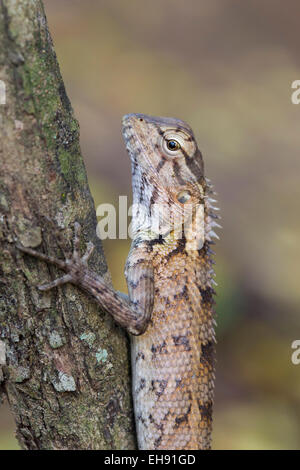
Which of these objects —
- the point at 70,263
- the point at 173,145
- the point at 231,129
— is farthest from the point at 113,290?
the point at 231,129

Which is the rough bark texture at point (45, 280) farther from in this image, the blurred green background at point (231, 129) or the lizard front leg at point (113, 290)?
the blurred green background at point (231, 129)

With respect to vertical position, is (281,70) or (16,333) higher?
(281,70)

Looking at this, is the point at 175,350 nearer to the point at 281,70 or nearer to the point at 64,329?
the point at 64,329

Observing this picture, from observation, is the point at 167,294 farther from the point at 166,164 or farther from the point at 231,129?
the point at 231,129

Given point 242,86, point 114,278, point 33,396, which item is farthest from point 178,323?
point 242,86

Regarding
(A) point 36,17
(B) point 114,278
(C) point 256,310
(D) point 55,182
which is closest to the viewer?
(A) point 36,17

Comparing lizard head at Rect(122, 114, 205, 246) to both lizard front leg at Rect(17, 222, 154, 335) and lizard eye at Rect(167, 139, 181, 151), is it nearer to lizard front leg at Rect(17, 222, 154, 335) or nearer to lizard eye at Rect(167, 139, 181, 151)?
lizard eye at Rect(167, 139, 181, 151)

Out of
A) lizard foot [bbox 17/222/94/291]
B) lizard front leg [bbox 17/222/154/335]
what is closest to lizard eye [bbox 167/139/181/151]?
lizard front leg [bbox 17/222/154/335]
